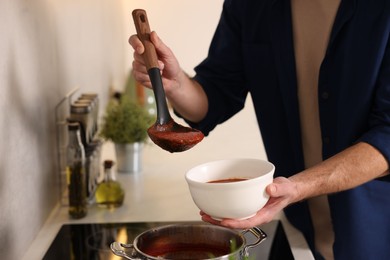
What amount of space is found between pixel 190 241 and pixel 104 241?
351 millimetres

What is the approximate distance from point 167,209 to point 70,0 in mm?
709

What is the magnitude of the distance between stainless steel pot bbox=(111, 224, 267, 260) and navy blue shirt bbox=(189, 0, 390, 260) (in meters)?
0.36

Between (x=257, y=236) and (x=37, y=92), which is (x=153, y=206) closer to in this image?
(x=37, y=92)

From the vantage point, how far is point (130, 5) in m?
3.63

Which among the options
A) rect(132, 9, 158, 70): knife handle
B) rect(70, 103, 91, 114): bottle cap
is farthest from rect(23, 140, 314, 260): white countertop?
rect(132, 9, 158, 70): knife handle

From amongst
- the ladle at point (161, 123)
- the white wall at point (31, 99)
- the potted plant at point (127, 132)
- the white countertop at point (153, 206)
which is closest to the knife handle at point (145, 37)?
the ladle at point (161, 123)

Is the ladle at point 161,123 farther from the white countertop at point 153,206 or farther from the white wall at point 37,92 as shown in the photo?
the white countertop at point 153,206

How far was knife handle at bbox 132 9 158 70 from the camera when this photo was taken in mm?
1263

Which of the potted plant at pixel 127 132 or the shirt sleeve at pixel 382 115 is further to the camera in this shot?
the potted plant at pixel 127 132

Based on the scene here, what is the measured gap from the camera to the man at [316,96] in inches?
51.6

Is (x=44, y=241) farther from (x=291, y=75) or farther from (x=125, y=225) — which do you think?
(x=291, y=75)

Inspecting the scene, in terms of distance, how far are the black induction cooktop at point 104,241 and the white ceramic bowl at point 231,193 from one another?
353 mm

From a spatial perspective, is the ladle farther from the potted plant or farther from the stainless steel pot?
the potted plant

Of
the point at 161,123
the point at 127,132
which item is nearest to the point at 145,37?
the point at 161,123
